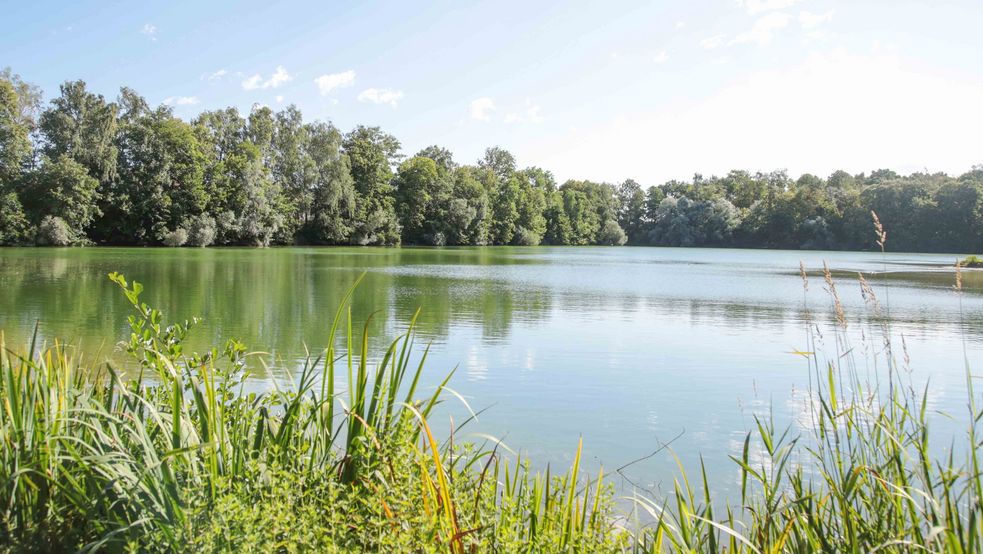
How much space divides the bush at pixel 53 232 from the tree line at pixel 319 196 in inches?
5.0

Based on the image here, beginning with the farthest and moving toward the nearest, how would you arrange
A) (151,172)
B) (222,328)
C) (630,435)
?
(151,172)
(222,328)
(630,435)

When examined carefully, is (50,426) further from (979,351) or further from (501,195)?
(501,195)

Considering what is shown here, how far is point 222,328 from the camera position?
40.7 feet

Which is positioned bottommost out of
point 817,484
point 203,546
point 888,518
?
point 817,484

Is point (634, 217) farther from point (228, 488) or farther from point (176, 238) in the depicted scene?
point (228, 488)

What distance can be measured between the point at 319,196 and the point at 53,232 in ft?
79.0

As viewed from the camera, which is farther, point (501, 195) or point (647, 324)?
point (501, 195)

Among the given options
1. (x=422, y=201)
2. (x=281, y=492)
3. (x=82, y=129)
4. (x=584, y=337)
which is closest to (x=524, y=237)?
(x=422, y=201)

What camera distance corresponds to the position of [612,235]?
337ft

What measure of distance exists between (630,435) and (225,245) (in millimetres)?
58918

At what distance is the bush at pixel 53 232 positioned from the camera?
46.6m

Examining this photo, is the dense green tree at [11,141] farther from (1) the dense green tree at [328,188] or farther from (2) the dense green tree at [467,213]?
(2) the dense green tree at [467,213]

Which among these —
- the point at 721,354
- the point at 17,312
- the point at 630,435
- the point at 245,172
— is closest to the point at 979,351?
the point at 721,354

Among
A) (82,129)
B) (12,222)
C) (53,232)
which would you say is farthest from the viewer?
(82,129)
